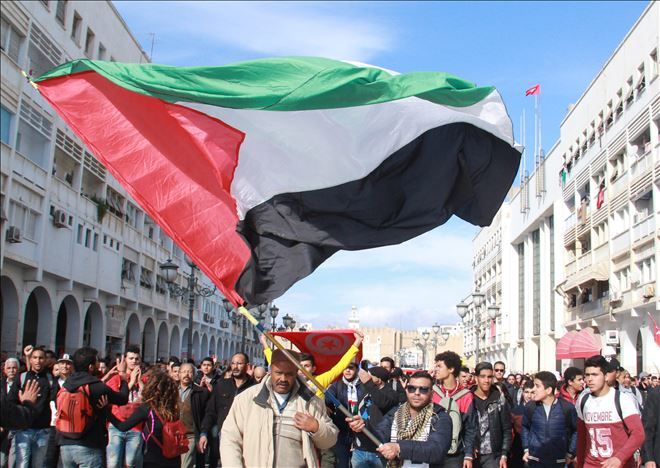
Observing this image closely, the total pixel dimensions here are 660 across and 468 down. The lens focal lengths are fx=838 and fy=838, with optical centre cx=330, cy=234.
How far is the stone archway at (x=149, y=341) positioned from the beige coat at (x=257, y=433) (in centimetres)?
4644

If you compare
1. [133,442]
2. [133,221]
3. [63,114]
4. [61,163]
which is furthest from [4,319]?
[63,114]

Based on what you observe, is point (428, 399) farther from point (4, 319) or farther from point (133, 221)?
point (133, 221)

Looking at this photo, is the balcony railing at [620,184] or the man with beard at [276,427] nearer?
the man with beard at [276,427]

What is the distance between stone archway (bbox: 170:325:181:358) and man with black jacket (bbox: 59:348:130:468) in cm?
5022

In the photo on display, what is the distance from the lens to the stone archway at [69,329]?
3638 centimetres

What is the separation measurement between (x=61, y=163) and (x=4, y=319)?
27.0ft

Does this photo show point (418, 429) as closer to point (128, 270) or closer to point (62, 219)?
point (62, 219)

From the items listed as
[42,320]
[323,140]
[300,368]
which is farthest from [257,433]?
[42,320]

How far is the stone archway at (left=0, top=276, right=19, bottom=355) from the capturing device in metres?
29.3

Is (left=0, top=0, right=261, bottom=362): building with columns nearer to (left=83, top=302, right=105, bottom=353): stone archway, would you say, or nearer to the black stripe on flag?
(left=83, top=302, right=105, bottom=353): stone archway

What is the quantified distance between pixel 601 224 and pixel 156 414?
39.4 meters

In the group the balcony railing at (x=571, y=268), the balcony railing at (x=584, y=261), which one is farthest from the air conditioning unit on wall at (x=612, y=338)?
the balcony railing at (x=571, y=268)

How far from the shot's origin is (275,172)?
730 centimetres

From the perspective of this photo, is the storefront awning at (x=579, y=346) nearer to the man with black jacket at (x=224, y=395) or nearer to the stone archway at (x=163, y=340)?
the stone archway at (x=163, y=340)
